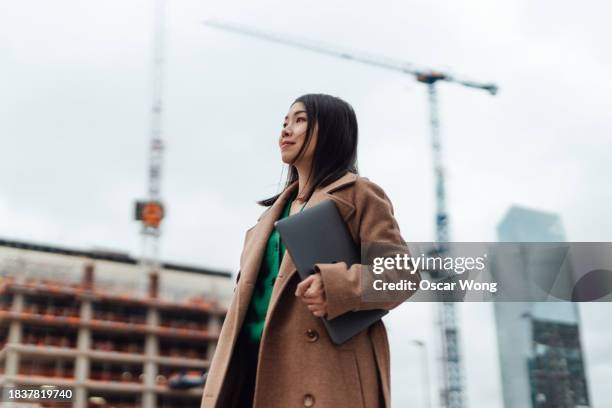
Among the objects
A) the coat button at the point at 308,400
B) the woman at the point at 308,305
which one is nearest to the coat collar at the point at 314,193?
the woman at the point at 308,305

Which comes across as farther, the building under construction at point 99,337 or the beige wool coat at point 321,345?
the building under construction at point 99,337

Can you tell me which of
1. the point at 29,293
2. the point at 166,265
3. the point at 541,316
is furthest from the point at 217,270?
the point at 541,316

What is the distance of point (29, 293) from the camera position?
79312mm

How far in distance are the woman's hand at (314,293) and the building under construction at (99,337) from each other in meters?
76.5

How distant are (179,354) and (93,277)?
529 inches

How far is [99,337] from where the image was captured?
80062 millimetres

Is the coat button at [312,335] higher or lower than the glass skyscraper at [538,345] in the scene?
lower

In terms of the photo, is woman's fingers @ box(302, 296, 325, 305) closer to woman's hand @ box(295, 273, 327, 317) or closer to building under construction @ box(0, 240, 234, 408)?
woman's hand @ box(295, 273, 327, 317)

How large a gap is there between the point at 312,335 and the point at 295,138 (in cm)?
65

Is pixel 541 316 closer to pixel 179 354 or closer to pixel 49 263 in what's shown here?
pixel 179 354

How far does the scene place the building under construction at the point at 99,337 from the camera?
78.7m

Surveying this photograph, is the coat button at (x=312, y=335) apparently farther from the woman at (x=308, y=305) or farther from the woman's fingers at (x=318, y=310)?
the woman's fingers at (x=318, y=310)

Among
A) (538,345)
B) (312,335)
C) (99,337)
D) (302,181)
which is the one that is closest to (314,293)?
(312,335)

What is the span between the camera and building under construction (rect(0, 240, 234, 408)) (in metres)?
78.7
